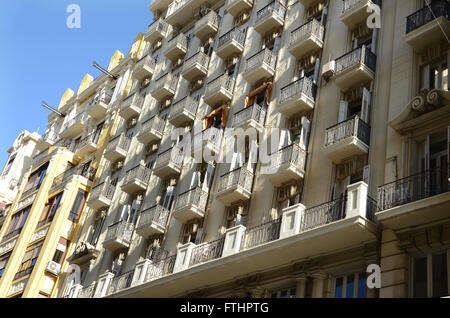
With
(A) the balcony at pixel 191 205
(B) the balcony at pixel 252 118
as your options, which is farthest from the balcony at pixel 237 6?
(A) the balcony at pixel 191 205

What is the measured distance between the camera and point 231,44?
2842cm

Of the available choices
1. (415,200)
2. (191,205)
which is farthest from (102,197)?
(415,200)

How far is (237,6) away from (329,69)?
35.0 ft

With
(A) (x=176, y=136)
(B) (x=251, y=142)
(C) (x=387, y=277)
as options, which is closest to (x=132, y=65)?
(A) (x=176, y=136)

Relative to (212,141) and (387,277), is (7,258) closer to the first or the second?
(212,141)

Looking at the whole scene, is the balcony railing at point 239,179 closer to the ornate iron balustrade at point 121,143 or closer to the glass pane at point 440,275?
the glass pane at point 440,275

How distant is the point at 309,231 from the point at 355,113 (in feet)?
19.2

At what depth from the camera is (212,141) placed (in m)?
25.2

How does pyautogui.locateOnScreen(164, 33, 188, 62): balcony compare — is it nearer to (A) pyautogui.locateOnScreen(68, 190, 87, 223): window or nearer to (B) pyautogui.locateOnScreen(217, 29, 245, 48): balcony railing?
(B) pyautogui.locateOnScreen(217, 29, 245, 48): balcony railing

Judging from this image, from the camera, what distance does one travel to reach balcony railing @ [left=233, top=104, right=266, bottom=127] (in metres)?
23.5

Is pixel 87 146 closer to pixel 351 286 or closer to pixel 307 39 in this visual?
pixel 307 39

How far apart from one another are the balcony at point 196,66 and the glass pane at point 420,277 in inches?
708

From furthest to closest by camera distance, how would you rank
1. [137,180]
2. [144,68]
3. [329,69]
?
[144,68], [137,180], [329,69]
